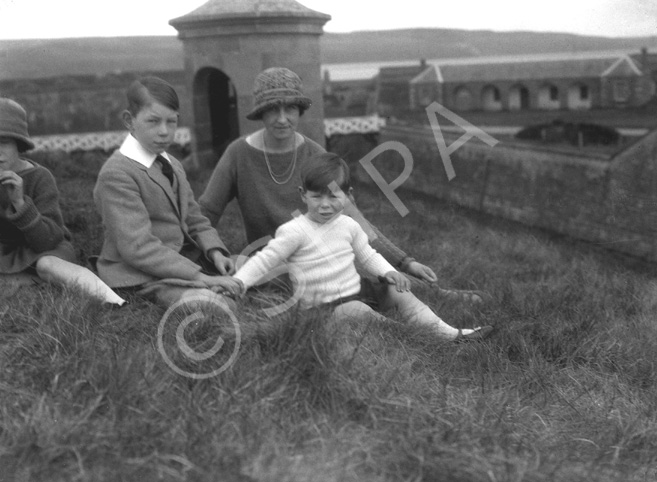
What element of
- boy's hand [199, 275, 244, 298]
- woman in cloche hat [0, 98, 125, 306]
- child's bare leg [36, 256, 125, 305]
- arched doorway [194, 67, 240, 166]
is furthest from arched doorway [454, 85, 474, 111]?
boy's hand [199, 275, 244, 298]

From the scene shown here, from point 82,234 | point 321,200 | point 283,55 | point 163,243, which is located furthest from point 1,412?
point 283,55

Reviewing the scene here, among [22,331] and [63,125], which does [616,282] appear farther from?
[63,125]

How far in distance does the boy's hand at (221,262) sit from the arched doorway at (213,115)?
6674 mm

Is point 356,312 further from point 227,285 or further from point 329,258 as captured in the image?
point 227,285

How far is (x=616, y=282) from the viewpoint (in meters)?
6.71

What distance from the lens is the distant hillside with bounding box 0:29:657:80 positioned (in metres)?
12.2

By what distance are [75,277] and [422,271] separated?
181cm

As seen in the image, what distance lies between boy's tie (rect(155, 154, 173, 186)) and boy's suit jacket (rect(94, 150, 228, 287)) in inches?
1.5

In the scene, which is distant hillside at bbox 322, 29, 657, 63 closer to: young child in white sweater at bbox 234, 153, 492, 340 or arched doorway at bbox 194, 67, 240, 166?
arched doorway at bbox 194, 67, 240, 166

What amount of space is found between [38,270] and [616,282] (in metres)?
4.39

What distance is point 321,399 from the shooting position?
3234 millimetres

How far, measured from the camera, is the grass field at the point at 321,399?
2.75 metres

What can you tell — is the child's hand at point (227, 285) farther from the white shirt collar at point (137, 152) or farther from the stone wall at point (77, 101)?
the stone wall at point (77, 101)

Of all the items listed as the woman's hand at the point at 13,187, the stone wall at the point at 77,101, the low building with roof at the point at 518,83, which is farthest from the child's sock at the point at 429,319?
the low building with roof at the point at 518,83
